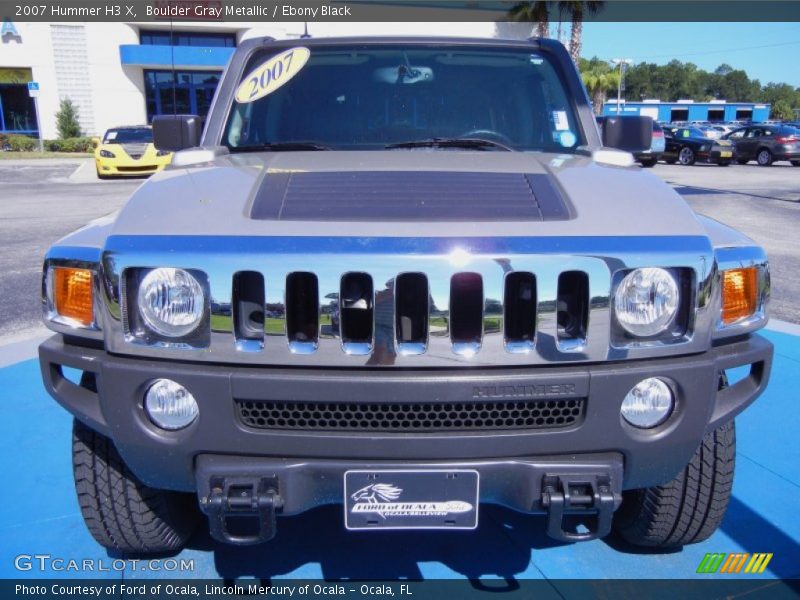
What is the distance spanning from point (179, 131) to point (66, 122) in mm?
36308

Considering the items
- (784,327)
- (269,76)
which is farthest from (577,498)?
(784,327)

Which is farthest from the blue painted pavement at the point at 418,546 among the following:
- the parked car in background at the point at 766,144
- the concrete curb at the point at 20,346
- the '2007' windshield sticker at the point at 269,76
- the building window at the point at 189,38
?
the building window at the point at 189,38

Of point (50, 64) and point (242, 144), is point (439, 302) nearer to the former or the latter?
point (242, 144)

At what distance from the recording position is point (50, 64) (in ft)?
117

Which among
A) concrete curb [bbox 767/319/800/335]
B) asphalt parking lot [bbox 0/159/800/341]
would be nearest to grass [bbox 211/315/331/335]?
asphalt parking lot [bbox 0/159/800/341]

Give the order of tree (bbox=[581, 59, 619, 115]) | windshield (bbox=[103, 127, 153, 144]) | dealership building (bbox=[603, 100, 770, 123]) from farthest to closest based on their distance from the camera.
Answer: dealership building (bbox=[603, 100, 770, 123]) < tree (bbox=[581, 59, 619, 115]) < windshield (bbox=[103, 127, 153, 144])

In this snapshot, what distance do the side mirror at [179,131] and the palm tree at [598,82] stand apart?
46.8m

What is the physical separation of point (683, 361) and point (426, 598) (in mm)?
1283

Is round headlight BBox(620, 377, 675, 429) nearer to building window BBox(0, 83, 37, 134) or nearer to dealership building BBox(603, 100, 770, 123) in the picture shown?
building window BBox(0, 83, 37, 134)

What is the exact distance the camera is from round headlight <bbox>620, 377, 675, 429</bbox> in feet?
6.78

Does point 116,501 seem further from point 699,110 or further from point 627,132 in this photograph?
point 699,110

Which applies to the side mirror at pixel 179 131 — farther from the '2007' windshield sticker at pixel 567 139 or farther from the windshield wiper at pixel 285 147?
the '2007' windshield sticker at pixel 567 139

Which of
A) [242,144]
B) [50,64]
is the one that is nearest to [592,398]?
[242,144]

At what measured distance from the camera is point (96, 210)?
13039mm
